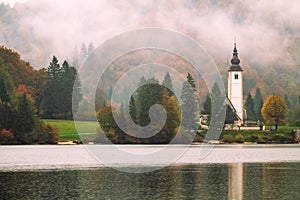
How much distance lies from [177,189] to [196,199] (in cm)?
457

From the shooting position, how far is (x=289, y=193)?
37656mm

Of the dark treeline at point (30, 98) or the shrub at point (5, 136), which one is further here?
the dark treeline at point (30, 98)

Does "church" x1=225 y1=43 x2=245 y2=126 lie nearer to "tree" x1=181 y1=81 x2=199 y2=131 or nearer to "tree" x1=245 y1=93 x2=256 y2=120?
"tree" x1=245 y1=93 x2=256 y2=120

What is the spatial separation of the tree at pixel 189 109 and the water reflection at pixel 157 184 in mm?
67447

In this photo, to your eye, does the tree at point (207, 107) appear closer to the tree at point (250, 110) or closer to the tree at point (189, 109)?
the tree at point (189, 109)

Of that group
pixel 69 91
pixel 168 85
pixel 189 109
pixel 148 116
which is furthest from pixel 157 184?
pixel 69 91

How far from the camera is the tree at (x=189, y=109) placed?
123 meters

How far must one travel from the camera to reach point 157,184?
42750 millimetres

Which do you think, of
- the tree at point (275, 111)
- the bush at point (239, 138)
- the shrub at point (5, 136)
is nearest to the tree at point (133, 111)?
the shrub at point (5, 136)

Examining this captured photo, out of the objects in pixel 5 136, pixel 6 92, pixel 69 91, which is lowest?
pixel 5 136

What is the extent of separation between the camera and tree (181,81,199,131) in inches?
4838

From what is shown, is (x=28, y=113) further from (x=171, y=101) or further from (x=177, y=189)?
(x=177, y=189)

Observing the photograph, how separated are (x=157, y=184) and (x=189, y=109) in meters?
83.3

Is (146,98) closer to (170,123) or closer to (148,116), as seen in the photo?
(148,116)
